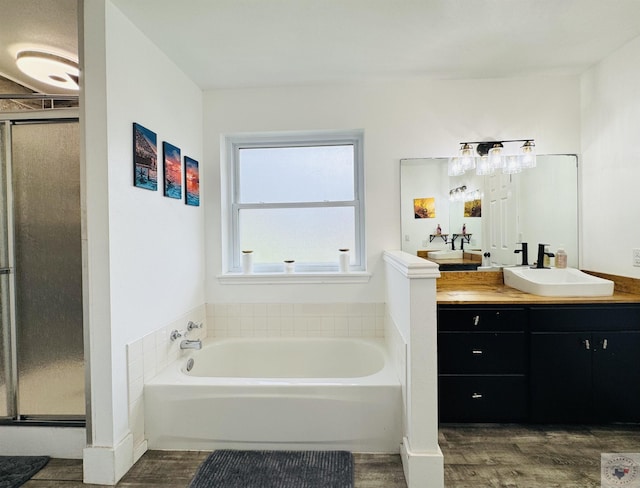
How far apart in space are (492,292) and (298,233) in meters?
1.61

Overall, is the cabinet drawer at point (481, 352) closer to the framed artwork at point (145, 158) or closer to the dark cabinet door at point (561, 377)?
the dark cabinet door at point (561, 377)

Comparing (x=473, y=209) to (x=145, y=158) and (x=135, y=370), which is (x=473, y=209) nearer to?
(x=145, y=158)

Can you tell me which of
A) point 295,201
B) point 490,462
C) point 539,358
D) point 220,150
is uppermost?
point 220,150

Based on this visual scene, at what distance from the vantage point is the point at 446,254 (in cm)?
284

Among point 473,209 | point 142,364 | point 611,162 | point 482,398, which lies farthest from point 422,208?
point 142,364

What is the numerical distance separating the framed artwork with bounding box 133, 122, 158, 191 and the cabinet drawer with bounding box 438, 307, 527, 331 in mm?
1989

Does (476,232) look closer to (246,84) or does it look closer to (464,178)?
(464,178)

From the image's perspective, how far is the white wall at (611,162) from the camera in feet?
7.54

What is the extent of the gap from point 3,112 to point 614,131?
3.90 m

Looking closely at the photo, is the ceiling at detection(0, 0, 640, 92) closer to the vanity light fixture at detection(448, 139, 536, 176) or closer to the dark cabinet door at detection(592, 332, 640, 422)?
the vanity light fixture at detection(448, 139, 536, 176)

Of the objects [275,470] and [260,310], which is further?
[260,310]

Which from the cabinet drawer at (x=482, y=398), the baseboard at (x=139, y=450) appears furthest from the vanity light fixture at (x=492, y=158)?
the baseboard at (x=139, y=450)

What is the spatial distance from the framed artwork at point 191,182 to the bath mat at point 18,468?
175 cm

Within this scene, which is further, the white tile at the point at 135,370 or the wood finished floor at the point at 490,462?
the white tile at the point at 135,370
